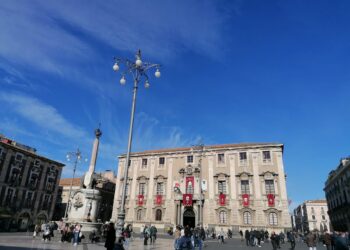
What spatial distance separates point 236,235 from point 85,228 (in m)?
24.4

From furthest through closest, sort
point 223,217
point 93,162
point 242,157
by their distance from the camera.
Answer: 1. point 242,157
2. point 223,217
3. point 93,162

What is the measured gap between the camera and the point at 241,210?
36812mm

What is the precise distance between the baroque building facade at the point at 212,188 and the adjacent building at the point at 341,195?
1567 centimetres

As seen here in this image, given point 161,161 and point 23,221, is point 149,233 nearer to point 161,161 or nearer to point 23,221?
point 161,161

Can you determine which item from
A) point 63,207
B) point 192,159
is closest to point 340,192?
point 192,159

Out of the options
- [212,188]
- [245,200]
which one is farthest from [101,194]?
[245,200]

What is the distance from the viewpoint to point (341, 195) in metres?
48.5

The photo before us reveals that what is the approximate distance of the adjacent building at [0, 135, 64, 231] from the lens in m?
38.2

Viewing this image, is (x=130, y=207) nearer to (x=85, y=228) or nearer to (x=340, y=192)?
(x=85, y=228)

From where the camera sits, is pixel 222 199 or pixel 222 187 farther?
pixel 222 187

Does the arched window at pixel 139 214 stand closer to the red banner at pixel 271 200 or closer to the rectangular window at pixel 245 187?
the rectangular window at pixel 245 187

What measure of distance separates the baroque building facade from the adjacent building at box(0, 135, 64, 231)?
12.2 meters

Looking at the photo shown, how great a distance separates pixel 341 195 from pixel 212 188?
1052 inches

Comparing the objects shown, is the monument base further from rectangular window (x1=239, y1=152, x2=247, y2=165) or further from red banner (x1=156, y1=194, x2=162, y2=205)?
rectangular window (x1=239, y1=152, x2=247, y2=165)
